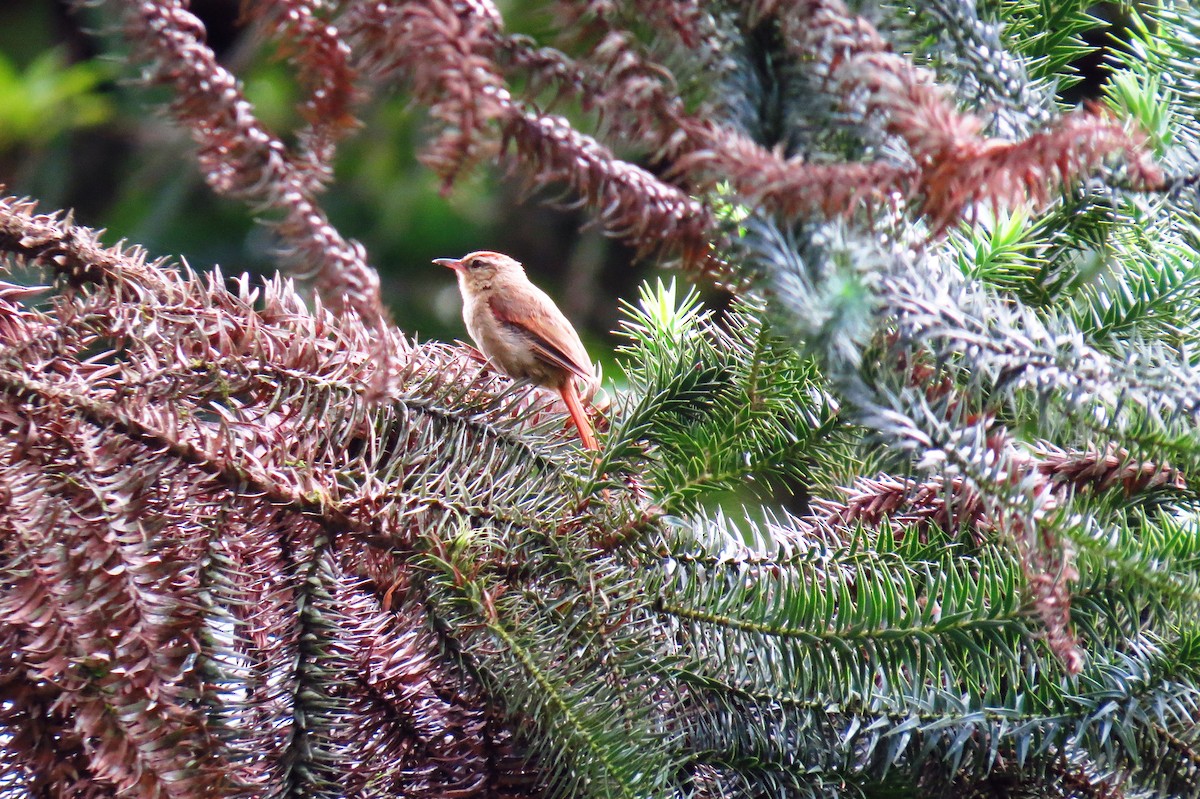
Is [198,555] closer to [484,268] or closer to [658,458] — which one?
[658,458]

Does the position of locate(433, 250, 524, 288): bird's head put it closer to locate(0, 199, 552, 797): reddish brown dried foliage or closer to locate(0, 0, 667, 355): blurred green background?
locate(0, 199, 552, 797): reddish brown dried foliage

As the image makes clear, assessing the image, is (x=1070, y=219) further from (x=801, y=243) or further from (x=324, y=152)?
(x=324, y=152)

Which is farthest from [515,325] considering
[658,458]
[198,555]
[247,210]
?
[247,210]

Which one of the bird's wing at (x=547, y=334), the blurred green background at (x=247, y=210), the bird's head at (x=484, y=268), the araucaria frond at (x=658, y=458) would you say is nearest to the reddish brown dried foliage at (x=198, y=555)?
the araucaria frond at (x=658, y=458)

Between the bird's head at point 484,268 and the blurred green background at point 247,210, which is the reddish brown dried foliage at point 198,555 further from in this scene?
the blurred green background at point 247,210

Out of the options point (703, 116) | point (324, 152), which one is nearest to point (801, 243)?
point (703, 116)

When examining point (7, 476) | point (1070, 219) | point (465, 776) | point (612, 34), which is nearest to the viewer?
point (612, 34)

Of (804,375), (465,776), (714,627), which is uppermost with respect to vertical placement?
(804,375)

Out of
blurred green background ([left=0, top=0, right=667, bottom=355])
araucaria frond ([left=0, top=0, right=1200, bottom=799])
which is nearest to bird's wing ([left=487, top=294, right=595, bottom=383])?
araucaria frond ([left=0, top=0, right=1200, bottom=799])

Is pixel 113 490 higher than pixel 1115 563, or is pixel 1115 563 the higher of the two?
pixel 1115 563
